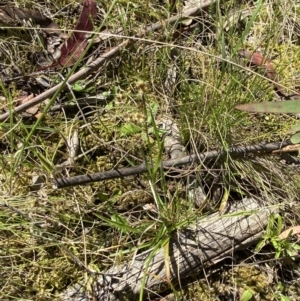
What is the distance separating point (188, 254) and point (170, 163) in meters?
0.32

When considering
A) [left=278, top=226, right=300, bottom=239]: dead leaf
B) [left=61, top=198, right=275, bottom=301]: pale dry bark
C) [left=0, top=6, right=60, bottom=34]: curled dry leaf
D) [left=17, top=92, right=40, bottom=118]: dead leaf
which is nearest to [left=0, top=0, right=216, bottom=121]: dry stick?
[left=17, top=92, right=40, bottom=118]: dead leaf

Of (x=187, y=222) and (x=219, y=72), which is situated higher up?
(x=219, y=72)

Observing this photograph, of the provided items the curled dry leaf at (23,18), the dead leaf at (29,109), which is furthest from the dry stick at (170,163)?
the curled dry leaf at (23,18)

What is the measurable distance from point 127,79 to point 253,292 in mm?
917

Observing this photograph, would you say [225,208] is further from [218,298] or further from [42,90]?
[42,90]

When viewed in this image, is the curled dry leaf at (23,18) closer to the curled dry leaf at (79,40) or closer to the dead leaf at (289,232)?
the curled dry leaf at (79,40)

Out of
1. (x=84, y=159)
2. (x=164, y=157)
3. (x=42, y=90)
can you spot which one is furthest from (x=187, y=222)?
(x=42, y=90)

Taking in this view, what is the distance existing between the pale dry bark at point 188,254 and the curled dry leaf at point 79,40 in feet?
2.59

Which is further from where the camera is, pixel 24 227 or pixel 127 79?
pixel 127 79

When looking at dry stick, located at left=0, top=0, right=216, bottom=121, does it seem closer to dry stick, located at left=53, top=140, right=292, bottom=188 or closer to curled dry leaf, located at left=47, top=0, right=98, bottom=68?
curled dry leaf, located at left=47, top=0, right=98, bottom=68

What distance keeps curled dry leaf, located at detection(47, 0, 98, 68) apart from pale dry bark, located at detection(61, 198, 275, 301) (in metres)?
0.79

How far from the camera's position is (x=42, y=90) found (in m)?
1.86

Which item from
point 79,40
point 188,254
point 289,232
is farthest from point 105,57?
point 289,232

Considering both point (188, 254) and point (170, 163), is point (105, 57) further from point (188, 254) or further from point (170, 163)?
point (188, 254)
